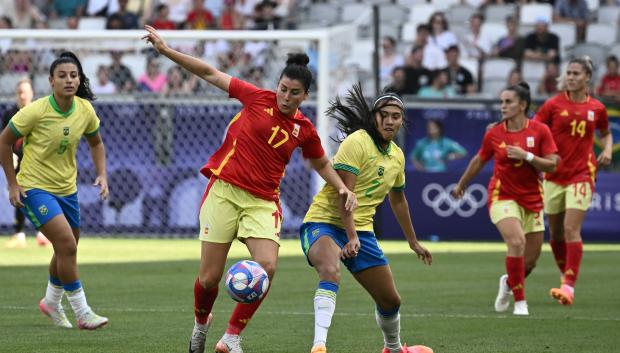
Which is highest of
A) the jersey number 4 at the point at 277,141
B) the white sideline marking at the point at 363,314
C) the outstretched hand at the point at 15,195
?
the jersey number 4 at the point at 277,141

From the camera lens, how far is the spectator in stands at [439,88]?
2362 centimetres

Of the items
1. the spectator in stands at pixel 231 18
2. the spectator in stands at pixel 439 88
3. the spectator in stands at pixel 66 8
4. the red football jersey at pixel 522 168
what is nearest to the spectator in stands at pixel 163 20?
the spectator in stands at pixel 231 18

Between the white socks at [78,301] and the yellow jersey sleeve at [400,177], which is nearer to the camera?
the yellow jersey sleeve at [400,177]

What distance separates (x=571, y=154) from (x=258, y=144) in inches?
→ 235

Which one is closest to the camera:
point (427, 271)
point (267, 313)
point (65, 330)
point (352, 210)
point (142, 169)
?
point (352, 210)

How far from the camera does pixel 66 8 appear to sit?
27625mm

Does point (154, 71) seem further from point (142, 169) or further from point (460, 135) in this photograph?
point (460, 135)

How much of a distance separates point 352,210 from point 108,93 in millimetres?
14708

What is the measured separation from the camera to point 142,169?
22156mm

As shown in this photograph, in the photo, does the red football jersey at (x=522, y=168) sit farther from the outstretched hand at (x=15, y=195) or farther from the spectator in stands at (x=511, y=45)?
the spectator in stands at (x=511, y=45)

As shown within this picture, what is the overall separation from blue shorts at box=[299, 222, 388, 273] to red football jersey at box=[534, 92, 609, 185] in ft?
17.6

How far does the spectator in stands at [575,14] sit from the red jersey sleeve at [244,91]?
18508mm

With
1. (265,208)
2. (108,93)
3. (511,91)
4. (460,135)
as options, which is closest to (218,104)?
(108,93)

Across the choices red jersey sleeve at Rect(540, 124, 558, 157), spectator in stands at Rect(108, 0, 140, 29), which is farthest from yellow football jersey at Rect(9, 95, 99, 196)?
spectator in stands at Rect(108, 0, 140, 29)
